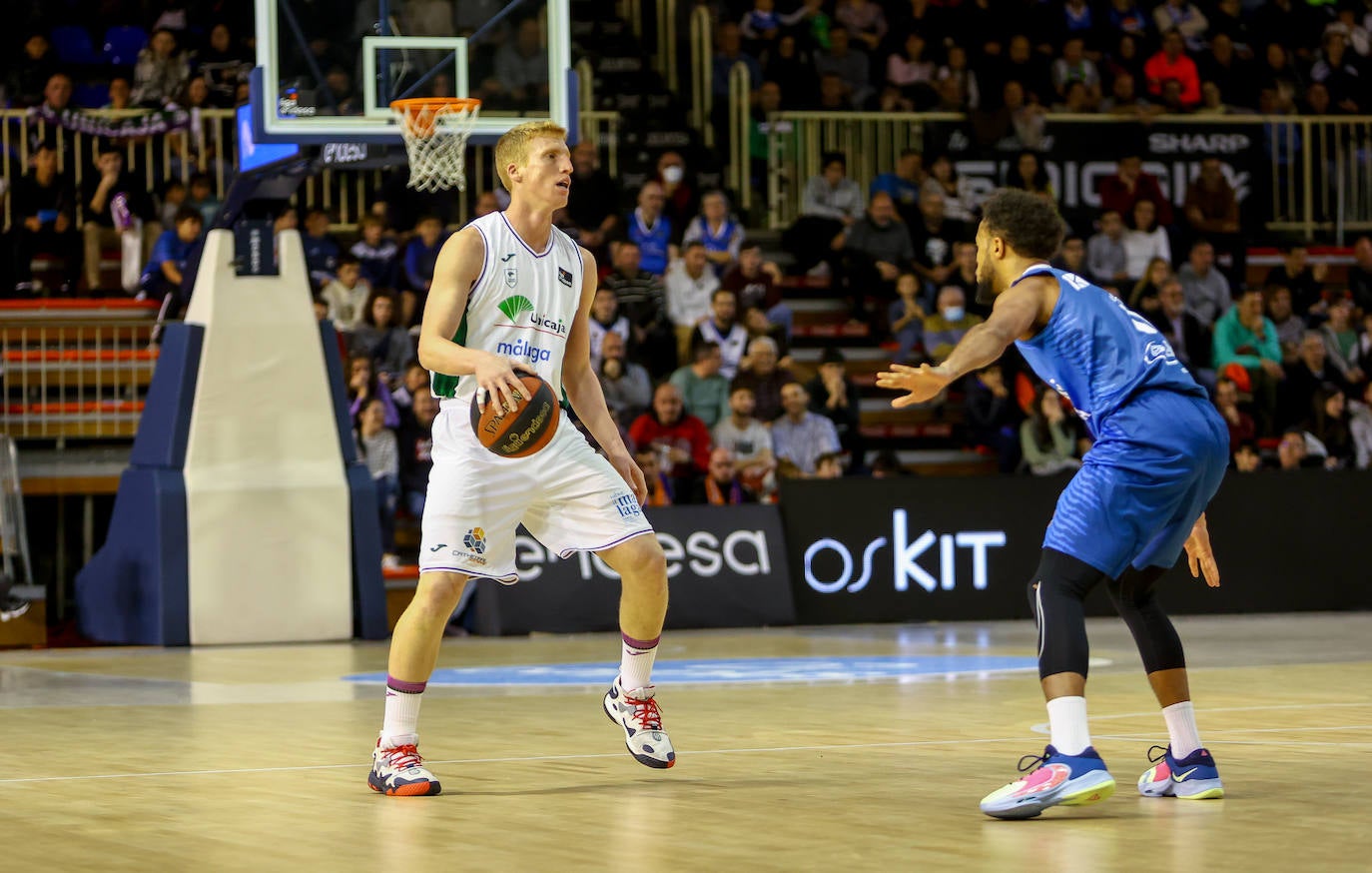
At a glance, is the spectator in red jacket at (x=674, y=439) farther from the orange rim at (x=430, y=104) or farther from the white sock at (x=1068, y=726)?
the white sock at (x=1068, y=726)

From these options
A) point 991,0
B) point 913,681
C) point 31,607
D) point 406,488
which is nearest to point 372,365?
point 406,488

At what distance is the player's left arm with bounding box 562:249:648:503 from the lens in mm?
7293

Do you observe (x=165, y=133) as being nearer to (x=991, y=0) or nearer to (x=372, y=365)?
(x=372, y=365)

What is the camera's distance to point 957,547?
51.8 ft

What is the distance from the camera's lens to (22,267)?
17.5 meters

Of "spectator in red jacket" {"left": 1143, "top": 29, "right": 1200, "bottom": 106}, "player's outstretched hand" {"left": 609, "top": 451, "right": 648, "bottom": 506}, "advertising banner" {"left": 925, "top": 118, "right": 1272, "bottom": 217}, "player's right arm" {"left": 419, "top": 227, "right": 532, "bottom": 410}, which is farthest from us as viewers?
"spectator in red jacket" {"left": 1143, "top": 29, "right": 1200, "bottom": 106}

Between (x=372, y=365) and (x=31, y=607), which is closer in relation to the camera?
(x=31, y=607)

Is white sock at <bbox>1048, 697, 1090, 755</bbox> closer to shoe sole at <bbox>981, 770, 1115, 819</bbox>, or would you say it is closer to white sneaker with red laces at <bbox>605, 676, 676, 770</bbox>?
shoe sole at <bbox>981, 770, 1115, 819</bbox>

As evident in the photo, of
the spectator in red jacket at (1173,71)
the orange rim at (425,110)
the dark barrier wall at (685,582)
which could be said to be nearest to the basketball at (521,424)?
the orange rim at (425,110)

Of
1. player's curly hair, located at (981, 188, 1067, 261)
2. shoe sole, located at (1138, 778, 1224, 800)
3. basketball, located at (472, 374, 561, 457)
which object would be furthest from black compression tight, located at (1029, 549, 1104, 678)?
basketball, located at (472, 374, 561, 457)

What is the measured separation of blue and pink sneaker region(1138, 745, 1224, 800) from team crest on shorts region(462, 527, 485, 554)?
2285 mm

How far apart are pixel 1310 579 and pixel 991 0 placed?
10205 millimetres

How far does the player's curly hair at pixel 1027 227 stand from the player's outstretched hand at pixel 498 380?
156 cm

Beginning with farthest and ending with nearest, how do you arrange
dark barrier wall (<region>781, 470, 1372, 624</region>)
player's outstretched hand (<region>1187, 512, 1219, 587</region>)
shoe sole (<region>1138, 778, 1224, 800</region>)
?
dark barrier wall (<region>781, 470, 1372, 624</region>), player's outstretched hand (<region>1187, 512, 1219, 587</region>), shoe sole (<region>1138, 778, 1224, 800</region>)
